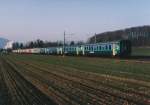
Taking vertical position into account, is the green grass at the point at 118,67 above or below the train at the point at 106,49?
below

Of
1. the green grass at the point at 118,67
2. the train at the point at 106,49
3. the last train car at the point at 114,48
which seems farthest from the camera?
the train at the point at 106,49

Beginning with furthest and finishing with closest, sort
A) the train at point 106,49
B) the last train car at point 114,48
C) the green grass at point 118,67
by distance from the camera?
the train at point 106,49 < the last train car at point 114,48 < the green grass at point 118,67

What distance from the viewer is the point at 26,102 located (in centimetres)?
1664

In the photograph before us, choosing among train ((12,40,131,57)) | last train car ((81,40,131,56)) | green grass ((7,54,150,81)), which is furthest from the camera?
train ((12,40,131,57))

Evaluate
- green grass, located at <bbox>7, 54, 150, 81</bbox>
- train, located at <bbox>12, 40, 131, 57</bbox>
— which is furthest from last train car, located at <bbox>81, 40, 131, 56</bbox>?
green grass, located at <bbox>7, 54, 150, 81</bbox>

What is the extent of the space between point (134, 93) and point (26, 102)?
5254mm

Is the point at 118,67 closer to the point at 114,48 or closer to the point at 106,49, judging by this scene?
the point at 114,48

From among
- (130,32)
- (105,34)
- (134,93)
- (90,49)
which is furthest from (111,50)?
(105,34)

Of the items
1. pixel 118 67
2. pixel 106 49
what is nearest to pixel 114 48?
pixel 106 49

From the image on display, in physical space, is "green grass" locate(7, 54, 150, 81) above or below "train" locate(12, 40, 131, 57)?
below

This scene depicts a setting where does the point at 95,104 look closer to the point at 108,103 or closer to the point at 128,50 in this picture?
the point at 108,103

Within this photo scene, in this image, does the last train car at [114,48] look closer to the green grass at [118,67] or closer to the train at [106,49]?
the train at [106,49]

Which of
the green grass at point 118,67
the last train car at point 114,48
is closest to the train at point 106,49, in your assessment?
the last train car at point 114,48

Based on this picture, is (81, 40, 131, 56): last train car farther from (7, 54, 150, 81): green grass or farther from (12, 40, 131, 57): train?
(7, 54, 150, 81): green grass
